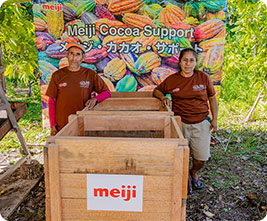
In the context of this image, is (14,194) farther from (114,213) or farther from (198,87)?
(198,87)

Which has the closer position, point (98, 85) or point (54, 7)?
point (98, 85)

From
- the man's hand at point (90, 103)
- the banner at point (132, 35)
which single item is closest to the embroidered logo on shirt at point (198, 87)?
the man's hand at point (90, 103)

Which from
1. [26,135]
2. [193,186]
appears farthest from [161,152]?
[26,135]

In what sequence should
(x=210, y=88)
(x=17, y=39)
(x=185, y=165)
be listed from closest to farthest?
(x=185, y=165) < (x=210, y=88) < (x=17, y=39)

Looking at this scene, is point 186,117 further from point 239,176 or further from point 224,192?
point 239,176

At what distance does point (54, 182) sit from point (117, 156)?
450 millimetres

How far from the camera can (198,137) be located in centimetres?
319

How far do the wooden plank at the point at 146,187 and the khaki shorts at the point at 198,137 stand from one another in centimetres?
160

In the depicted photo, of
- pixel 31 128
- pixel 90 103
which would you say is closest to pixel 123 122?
pixel 90 103

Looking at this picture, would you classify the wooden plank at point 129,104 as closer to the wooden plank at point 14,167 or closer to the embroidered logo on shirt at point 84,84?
the embroidered logo on shirt at point 84,84

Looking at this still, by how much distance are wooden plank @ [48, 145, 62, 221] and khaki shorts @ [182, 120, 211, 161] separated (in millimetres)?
1897

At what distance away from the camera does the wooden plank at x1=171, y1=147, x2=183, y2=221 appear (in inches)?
62.8

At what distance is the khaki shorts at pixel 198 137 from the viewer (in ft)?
10.4

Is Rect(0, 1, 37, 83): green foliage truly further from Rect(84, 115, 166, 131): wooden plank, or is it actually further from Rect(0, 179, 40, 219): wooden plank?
Rect(0, 179, 40, 219): wooden plank
